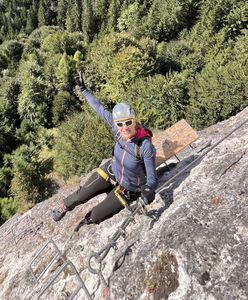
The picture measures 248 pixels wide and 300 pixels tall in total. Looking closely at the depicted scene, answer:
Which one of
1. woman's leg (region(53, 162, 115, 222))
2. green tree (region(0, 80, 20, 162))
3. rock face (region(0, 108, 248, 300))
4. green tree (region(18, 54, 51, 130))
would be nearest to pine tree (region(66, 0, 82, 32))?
green tree (region(0, 80, 20, 162))

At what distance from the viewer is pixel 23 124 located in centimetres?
3741

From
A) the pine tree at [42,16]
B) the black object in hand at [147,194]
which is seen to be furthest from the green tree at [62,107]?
the pine tree at [42,16]

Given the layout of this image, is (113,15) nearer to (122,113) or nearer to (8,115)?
(8,115)

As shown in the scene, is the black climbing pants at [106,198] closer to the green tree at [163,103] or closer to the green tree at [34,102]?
the green tree at [163,103]

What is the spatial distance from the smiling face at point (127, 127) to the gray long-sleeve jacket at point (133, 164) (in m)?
0.12

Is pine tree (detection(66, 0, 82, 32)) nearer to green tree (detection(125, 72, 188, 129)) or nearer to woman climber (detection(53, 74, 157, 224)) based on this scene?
green tree (detection(125, 72, 188, 129))

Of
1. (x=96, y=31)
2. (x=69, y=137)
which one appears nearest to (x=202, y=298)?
(x=69, y=137)

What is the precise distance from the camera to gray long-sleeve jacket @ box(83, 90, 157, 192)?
234 inches

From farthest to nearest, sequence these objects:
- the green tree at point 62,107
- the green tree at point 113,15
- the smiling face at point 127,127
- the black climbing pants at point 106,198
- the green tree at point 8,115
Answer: the green tree at point 113,15 < the green tree at point 62,107 < the green tree at point 8,115 < the black climbing pants at point 106,198 < the smiling face at point 127,127

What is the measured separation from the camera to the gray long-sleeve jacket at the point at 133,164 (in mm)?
5949

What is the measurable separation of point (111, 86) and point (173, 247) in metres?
29.4

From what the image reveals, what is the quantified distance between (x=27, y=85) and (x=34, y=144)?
7378 millimetres

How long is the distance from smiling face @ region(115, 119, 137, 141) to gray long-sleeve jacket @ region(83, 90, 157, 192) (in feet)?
0.39

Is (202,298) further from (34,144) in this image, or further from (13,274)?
(34,144)
